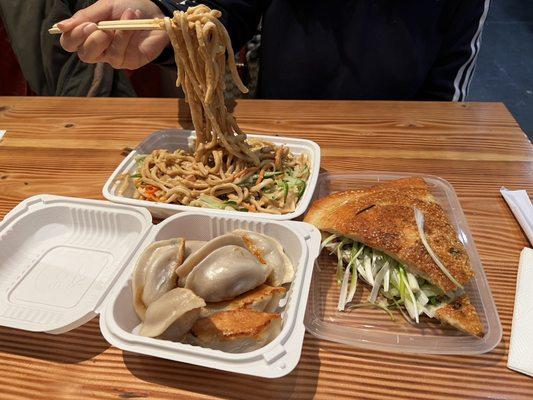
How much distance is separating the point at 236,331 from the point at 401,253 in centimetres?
60

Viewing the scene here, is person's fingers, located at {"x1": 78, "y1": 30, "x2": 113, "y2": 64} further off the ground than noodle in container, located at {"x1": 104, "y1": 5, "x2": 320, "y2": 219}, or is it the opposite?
person's fingers, located at {"x1": 78, "y1": 30, "x2": 113, "y2": 64}

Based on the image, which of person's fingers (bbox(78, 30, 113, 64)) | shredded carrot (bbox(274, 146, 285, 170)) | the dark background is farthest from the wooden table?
the dark background

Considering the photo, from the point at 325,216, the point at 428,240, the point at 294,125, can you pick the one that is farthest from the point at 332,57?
the point at 428,240

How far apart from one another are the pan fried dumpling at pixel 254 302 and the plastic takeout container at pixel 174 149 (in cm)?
34

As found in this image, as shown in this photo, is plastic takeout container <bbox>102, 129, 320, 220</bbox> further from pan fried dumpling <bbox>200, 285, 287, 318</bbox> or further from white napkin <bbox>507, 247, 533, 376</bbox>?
white napkin <bbox>507, 247, 533, 376</bbox>

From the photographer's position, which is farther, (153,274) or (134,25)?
(134,25)

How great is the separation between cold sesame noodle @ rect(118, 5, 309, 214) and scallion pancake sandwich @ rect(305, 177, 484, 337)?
12.1 inches

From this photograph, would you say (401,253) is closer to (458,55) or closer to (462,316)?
(462,316)

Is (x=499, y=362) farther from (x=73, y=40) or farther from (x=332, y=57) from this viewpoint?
(x=73, y=40)

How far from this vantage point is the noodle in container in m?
1.68

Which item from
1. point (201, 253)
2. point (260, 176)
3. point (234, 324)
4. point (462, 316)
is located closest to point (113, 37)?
point (260, 176)

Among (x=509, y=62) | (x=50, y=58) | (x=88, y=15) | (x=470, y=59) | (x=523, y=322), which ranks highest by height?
(x=88, y=15)

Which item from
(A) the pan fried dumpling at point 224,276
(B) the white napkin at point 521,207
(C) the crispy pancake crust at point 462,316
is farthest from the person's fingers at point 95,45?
(B) the white napkin at point 521,207

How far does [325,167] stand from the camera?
2000 mm
